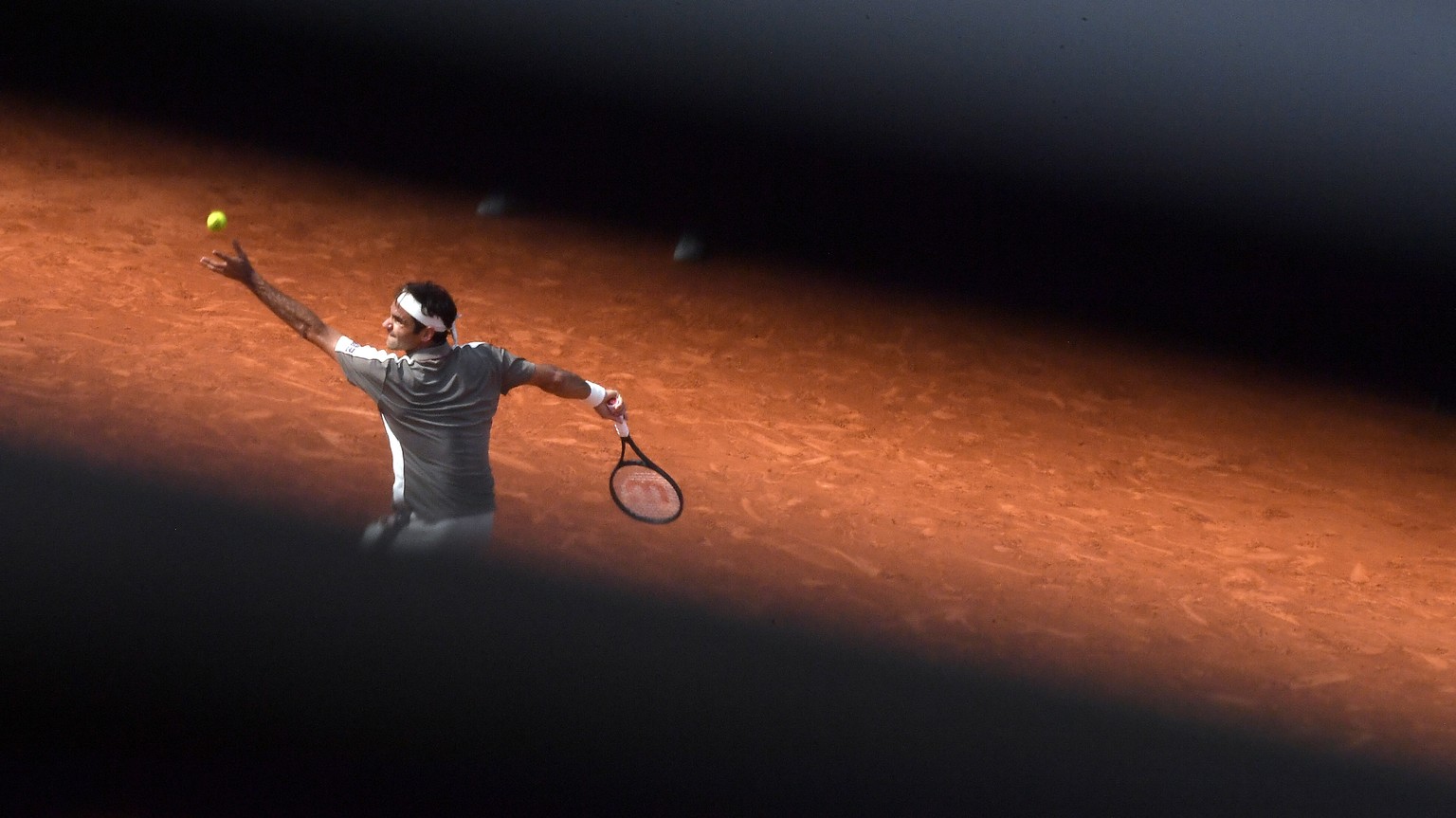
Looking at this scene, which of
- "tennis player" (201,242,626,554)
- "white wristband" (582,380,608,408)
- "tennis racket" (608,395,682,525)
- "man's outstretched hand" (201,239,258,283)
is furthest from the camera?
"tennis racket" (608,395,682,525)

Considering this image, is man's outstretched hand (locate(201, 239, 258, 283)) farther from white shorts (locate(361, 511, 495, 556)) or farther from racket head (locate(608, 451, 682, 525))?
racket head (locate(608, 451, 682, 525))

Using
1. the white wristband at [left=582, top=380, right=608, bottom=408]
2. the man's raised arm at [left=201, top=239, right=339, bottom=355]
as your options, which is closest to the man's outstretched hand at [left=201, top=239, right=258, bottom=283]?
the man's raised arm at [left=201, top=239, right=339, bottom=355]

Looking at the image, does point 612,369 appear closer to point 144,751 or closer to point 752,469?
point 752,469

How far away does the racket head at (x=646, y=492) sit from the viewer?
462 centimetres

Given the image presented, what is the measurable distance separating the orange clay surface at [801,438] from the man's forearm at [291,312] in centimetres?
172

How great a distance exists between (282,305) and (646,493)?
1.58 meters

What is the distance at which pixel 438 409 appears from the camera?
12.5ft

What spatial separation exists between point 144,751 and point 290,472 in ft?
9.00

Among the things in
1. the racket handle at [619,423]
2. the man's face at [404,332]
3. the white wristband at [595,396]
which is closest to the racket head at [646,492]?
the racket handle at [619,423]

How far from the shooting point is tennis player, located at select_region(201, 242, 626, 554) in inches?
146

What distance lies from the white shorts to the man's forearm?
0.63 m

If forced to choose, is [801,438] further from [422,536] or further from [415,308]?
[415,308]

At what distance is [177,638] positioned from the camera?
10.7ft

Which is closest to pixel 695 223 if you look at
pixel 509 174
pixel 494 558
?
pixel 509 174
